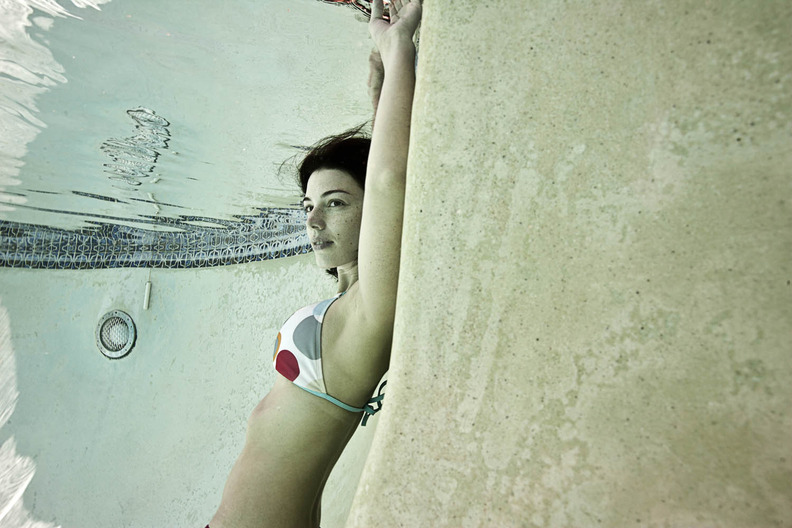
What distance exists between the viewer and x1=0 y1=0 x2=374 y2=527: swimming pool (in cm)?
224

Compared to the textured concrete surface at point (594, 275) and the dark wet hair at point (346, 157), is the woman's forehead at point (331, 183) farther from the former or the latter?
the textured concrete surface at point (594, 275)

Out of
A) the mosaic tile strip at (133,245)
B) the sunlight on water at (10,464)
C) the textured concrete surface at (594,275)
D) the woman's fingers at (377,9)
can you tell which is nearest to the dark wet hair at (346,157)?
the woman's fingers at (377,9)

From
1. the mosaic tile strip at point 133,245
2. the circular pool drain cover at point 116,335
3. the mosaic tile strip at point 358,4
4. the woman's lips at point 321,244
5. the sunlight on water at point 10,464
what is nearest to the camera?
the woman's lips at point 321,244

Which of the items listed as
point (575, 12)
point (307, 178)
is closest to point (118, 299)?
point (307, 178)

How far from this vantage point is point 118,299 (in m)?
4.32

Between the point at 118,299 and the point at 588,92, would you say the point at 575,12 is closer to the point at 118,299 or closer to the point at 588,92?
the point at 588,92

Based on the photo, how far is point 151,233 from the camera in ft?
14.3

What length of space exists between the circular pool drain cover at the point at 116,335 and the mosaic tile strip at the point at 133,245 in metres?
0.45

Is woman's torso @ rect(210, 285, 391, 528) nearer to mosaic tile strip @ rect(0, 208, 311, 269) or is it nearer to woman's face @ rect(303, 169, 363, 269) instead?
woman's face @ rect(303, 169, 363, 269)

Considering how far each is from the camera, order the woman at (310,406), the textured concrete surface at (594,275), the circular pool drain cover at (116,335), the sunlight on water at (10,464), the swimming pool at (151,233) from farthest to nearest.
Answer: the circular pool drain cover at (116,335) → the sunlight on water at (10,464) → the swimming pool at (151,233) → the woman at (310,406) → the textured concrete surface at (594,275)

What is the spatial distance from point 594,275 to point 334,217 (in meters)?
0.97

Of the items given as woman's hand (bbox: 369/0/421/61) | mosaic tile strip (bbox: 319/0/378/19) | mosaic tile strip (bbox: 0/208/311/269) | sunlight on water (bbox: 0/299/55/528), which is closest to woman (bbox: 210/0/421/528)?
woman's hand (bbox: 369/0/421/61)

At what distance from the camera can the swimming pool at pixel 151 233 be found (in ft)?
7.34

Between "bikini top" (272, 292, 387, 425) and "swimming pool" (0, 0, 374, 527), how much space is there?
108 cm
